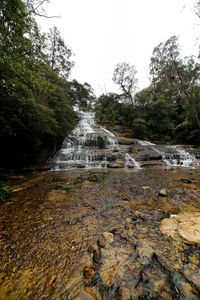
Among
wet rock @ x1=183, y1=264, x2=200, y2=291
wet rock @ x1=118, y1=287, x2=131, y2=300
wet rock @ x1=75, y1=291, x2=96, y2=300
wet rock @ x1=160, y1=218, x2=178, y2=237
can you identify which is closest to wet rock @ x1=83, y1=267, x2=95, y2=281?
wet rock @ x1=75, y1=291, x2=96, y2=300

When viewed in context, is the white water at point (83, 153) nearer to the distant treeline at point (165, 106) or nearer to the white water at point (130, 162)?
the white water at point (130, 162)

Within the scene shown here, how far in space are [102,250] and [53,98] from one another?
348 inches

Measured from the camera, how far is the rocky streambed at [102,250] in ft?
2.83

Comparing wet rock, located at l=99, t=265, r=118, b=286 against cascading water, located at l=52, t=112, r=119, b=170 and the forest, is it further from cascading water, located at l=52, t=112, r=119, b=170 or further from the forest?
cascading water, located at l=52, t=112, r=119, b=170

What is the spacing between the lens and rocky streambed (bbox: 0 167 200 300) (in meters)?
0.86

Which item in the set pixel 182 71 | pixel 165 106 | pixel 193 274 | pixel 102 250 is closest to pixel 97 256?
pixel 102 250

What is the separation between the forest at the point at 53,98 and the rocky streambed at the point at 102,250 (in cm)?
380

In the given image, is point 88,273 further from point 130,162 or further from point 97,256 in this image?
point 130,162

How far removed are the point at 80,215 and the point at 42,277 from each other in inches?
40.2

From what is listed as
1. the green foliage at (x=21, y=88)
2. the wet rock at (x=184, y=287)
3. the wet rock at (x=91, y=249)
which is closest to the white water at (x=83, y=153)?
the green foliage at (x=21, y=88)

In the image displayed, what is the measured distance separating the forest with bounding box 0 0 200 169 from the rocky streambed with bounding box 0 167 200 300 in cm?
380

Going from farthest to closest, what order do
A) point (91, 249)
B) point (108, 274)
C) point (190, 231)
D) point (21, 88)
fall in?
point (21, 88) < point (190, 231) < point (91, 249) < point (108, 274)

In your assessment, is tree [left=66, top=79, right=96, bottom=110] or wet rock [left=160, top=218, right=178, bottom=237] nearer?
wet rock [left=160, top=218, right=178, bottom=237]

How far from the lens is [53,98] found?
778 cm
